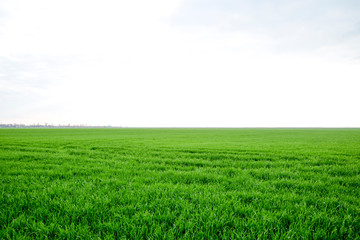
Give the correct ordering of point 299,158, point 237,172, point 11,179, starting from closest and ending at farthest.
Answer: point 11,179 < point 237,172 < point 299,158

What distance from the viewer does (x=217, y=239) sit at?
2.87m

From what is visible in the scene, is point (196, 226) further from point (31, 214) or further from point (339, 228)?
point (31, 214)

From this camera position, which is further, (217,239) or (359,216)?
(359,216)

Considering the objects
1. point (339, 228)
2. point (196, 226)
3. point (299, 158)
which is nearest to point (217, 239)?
point (196, 226)

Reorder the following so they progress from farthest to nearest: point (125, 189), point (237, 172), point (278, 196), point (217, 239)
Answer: point (237, 172) < point (125, 189) < point (278, 196) < point (217, 239)

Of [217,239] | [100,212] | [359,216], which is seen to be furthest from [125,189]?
[359,216]

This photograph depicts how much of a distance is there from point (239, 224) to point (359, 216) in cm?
257

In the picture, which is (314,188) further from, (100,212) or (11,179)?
(11,179)

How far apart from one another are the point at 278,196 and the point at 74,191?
17.4 feet

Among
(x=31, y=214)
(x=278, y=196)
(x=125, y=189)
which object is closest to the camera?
(x=31, y=214)

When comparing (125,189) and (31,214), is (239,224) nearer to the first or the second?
(125,189)

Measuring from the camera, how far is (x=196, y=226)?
3150 mm

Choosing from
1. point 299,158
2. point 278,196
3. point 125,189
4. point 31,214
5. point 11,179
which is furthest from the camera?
point 299,158

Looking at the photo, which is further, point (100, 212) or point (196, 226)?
point (100, 212)
